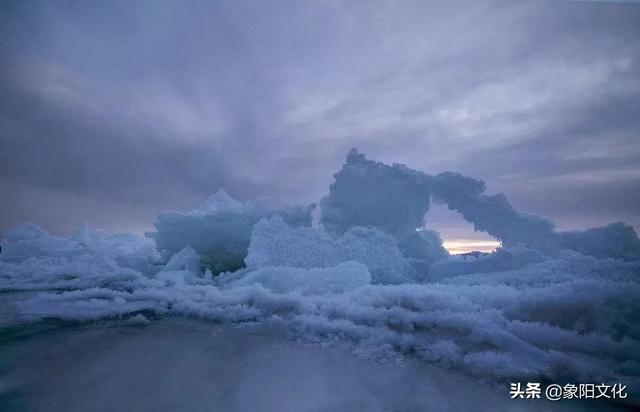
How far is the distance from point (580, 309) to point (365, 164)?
6.76 m

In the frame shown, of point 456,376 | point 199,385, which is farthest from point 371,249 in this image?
point 199,385

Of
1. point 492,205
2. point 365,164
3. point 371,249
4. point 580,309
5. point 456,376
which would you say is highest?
point 365,164

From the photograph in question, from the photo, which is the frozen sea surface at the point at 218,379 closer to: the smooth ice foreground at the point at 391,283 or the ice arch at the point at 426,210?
the smooth ice foreground at the point at 391,283

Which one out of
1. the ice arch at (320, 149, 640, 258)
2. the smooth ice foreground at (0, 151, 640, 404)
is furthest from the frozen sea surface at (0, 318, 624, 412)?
the ice arch at (320, 149, 640, 258)

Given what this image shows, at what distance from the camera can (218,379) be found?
2.41 meters

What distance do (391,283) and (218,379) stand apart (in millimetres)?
5554

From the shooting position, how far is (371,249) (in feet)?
24.8

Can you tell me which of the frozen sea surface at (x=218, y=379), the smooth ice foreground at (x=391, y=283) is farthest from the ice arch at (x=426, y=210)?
the frozen sea surface at (x=218, y=379)

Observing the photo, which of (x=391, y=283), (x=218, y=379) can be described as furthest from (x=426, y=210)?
(x=218, y=379)

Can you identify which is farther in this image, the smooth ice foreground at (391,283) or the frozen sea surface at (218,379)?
the smooth ice foreground at (391,283)

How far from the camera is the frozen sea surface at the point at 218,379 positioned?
207cm

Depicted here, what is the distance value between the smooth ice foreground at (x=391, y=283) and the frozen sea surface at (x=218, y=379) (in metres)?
0.35

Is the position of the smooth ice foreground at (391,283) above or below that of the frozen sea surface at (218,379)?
above

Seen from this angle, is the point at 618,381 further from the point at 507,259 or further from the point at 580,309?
the point at 507,259
